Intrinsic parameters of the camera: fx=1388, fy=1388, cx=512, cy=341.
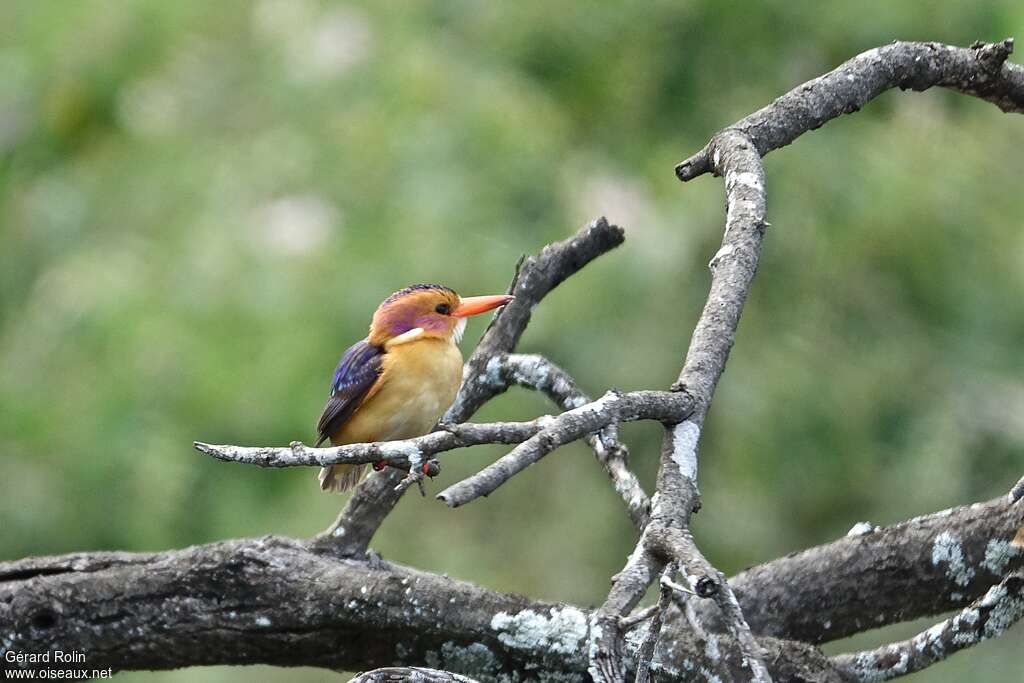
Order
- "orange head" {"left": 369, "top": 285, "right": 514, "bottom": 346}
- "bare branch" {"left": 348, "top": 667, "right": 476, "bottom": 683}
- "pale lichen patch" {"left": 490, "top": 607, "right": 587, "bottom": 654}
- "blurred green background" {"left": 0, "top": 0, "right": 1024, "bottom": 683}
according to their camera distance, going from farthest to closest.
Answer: "blurred green background" {"left": 0, "top": 0, "right": 1024, "bottom": 683} → "orange head" {"left": 369, "top": 285, "right": 514, "bottom": 346} → "pale lichen patch" {"left": 490, "top": 607, "right": 587, "bottom": 654} → "bare branch" {"left": 348, "top": 667, "right": 476, "bottom": 683}

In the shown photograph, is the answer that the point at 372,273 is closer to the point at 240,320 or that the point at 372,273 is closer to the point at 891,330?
the point at 240,320

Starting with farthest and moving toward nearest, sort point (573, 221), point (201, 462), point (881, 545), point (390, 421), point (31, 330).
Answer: point (573, 221)
point (31, 330)
point (201, 462)
point (390, 421)
point (881, 545)

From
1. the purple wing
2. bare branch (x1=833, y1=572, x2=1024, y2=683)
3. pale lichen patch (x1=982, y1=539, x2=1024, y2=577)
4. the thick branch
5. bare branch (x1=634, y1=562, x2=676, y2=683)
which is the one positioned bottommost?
bare branch (x1=634, y1=562, x2=676, y2=683)

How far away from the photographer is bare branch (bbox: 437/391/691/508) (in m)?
1.59

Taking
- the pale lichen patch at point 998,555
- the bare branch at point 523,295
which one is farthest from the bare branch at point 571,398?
the pale lichen patch at point 998,555

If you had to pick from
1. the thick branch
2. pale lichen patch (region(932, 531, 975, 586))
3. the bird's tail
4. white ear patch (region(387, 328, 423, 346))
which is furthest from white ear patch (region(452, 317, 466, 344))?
pale lichen patch (region(932, 531, 975, 586))

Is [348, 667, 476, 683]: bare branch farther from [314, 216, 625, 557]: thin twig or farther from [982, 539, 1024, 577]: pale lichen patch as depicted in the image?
[314, 216, 625, 557]: thin twig

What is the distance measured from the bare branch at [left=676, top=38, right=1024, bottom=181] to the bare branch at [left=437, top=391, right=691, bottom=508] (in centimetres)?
62

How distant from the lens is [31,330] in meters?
4.27

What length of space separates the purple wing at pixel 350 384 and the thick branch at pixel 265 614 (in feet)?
1.80

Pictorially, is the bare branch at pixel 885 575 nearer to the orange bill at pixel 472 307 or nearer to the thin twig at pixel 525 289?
the thin twig at pixel 525 289

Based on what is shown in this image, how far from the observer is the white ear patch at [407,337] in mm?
3221

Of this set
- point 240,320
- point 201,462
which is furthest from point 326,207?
point 201,462

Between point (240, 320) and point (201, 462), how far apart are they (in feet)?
1.39
